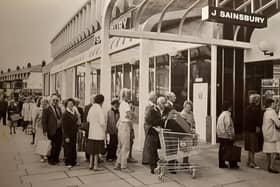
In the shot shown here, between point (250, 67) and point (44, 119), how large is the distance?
4.06 metres

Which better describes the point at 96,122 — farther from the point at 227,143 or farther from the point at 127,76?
the point at 227,143

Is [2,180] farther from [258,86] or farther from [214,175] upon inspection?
[258,86]

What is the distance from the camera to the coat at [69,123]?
14.2ft

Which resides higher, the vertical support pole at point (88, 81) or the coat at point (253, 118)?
the vertical support pole at point (88, 81)

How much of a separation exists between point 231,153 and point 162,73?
6.89 ft

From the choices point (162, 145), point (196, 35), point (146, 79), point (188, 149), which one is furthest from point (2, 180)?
point (196, 35)

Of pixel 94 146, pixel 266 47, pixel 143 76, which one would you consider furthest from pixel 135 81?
pixel 266 47

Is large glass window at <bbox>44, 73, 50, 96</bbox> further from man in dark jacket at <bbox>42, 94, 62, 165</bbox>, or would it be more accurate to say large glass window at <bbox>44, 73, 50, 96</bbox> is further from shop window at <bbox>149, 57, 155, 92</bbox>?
shop window at <bbox>149, 57, 155, 92</bbox>

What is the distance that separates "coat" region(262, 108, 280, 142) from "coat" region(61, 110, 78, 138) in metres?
2.51

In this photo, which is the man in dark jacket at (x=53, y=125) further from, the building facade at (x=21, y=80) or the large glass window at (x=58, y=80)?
the building facade at (x=21, y=80)

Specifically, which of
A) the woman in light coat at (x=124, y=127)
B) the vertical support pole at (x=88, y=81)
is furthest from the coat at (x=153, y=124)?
the vertical support pole at (x=88, y=81)

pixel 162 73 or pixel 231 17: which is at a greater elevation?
pixel 231 17

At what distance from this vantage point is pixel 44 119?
4535mm

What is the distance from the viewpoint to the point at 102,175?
3.86 metres
